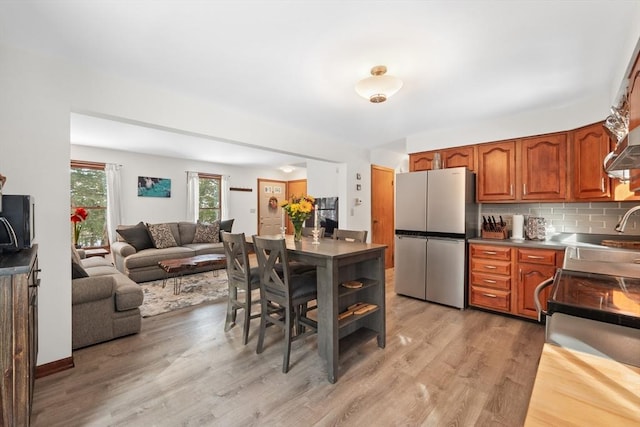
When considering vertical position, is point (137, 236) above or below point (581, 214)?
below

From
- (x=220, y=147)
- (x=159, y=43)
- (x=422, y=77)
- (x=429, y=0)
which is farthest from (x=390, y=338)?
(x=220, y=147)

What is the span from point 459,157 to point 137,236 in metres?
5.41

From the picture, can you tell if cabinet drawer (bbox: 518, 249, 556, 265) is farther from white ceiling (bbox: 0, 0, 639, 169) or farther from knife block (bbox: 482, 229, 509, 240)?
white ceiling (bbox: 0, 0, 639, 169)

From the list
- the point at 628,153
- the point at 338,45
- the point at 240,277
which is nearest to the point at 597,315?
the point at 628,153

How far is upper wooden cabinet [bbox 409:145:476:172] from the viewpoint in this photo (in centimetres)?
376

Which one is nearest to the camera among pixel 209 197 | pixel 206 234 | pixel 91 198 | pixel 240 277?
pixel 240 277

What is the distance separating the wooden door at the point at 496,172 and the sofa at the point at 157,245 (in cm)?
407

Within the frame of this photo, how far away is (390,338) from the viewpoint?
2740 mm

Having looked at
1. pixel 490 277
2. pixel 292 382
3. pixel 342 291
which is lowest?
pixel 292 382

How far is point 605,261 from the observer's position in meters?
2.15

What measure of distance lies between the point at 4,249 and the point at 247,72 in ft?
6.38

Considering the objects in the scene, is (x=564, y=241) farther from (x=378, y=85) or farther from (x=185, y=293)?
(x=185, y=293)

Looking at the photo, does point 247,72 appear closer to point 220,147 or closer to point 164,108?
point 164,108

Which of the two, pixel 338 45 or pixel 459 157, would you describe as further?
pixel 459 157
